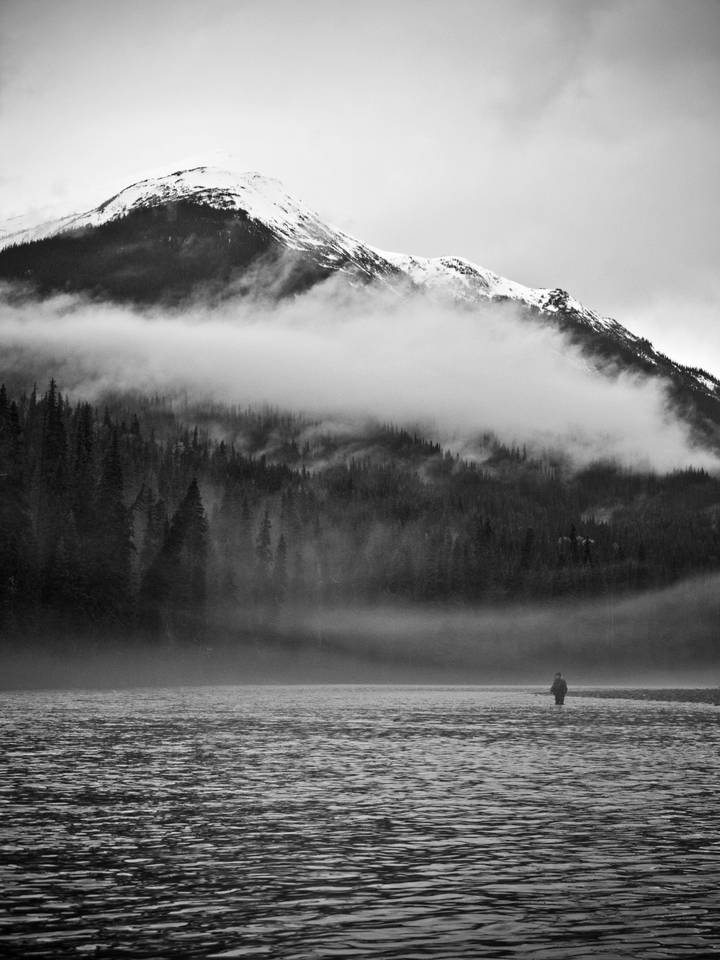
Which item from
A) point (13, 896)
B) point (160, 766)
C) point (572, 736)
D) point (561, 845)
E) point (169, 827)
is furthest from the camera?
point (572, 736)

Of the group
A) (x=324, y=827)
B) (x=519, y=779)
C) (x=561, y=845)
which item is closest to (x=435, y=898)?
(x=561, y=845)

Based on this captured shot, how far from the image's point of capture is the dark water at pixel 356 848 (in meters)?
24.1

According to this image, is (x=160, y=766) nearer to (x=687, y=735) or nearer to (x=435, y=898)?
(x=435, y=898)

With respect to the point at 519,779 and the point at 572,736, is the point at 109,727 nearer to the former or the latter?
the point at 572,736

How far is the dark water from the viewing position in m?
24.1

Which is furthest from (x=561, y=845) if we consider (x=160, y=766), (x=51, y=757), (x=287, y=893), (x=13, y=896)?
(x=51, y=757)

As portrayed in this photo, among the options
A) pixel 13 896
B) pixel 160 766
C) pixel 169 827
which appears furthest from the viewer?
pixel 160 766

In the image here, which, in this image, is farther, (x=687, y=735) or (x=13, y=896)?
(x=687, y=735)

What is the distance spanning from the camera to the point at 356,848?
34281 millimetres

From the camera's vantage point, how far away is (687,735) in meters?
82.0

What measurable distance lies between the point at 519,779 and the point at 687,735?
3335 cm

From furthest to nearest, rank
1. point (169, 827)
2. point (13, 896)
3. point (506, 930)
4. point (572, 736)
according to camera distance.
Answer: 1. point (572, 736)
2. point (169, 827)
3. point (13, 896)
4. point (506, 930)

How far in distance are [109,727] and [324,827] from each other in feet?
155

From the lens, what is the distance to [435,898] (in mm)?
27547
